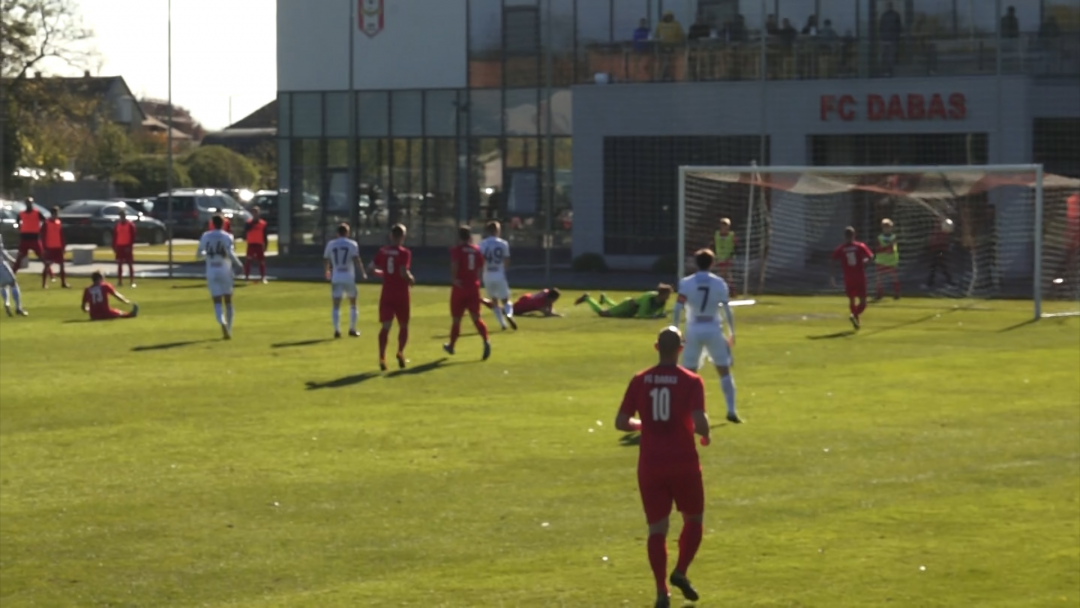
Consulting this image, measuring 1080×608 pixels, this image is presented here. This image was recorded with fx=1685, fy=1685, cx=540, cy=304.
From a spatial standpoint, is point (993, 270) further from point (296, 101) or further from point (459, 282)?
point (296, 101)

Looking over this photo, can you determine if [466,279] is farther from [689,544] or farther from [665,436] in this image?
[665,436]

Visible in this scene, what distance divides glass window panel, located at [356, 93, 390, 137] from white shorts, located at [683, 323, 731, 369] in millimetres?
34859

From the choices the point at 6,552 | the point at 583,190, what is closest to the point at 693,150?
the point at 583,190

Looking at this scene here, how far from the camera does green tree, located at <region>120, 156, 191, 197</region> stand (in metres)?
86.1

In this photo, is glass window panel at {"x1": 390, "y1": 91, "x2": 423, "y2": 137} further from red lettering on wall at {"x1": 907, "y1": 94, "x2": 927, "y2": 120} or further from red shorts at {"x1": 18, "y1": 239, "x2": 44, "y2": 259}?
red lettering on wall at {"x1": 907, "y1": 94, "x2": 927, "y2": 120}

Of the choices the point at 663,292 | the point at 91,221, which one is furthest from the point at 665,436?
the point at 91,221

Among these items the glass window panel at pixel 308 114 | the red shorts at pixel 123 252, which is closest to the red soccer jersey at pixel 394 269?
the red shorts at pixel 123 252

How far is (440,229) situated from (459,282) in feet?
88.7

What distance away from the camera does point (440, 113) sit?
51.3 meters

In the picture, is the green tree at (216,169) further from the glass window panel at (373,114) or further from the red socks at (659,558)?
the red socks at (659,558)

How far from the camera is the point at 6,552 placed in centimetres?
1236

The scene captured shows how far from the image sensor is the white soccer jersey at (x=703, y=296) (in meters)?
17.7

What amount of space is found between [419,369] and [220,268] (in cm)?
596

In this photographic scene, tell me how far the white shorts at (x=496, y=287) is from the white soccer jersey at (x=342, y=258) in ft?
8.20
